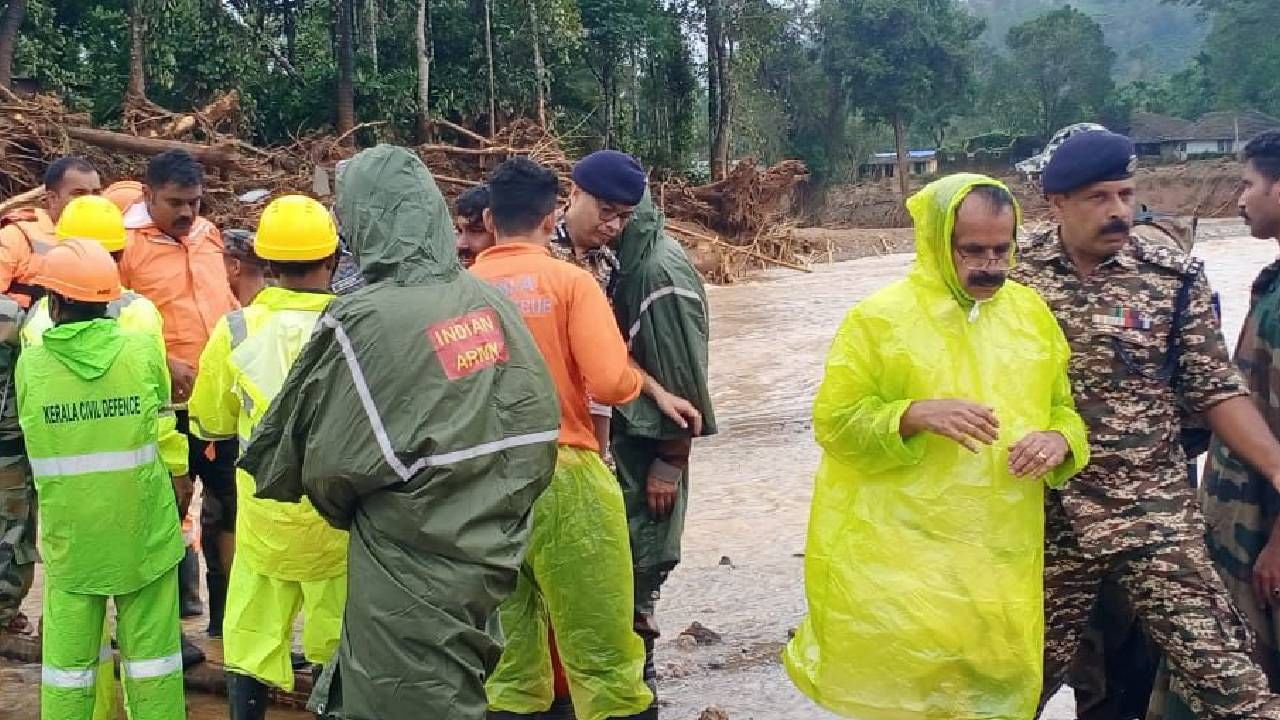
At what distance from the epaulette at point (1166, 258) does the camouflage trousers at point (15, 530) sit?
3.78 metres

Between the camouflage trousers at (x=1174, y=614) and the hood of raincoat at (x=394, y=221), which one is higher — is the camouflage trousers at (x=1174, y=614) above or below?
below

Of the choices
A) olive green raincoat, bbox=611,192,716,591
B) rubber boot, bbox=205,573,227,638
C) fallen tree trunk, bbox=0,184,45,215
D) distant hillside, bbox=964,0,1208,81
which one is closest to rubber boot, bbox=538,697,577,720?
olive green raincoat, bbox=611,192,716,591

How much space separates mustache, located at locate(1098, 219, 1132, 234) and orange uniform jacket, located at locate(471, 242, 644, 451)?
1350mm

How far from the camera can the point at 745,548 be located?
21.6ft

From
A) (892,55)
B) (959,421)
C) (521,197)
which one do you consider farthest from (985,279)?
(892,55)

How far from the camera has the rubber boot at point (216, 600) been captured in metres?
5.21

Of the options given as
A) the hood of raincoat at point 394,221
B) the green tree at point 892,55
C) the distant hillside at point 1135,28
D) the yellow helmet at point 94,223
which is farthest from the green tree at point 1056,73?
the hood of raincoat at point 394,221

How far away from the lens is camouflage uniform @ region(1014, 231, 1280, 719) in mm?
3230

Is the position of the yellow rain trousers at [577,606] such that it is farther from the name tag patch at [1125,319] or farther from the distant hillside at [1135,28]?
the distant hillside at [1135,28]

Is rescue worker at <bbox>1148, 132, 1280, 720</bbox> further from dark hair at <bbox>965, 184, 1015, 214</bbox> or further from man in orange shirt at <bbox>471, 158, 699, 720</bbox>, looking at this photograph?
man in orange shirt at <bbox>471, 158, 699, 720</bbox>

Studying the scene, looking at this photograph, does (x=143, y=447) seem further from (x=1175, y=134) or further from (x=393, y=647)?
(x=1175, y=134)

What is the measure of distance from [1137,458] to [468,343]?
1.85m

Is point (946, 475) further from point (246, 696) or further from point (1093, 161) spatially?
point (246, 696)

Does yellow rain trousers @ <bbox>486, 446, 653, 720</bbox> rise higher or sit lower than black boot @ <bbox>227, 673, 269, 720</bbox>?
higher
